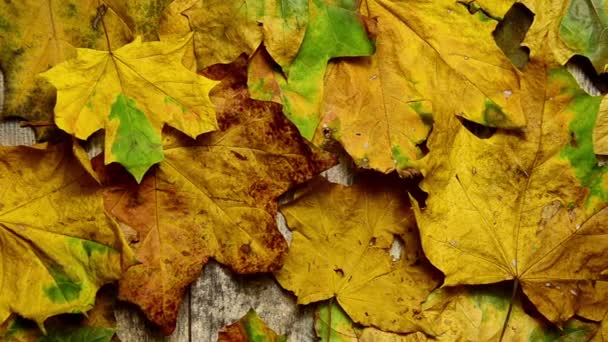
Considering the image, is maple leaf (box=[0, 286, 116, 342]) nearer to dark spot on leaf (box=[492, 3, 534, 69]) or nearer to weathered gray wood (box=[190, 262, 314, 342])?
weathered gray wood (box=[190, 262, 314, 342])

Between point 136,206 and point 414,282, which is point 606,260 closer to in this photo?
point 414,282

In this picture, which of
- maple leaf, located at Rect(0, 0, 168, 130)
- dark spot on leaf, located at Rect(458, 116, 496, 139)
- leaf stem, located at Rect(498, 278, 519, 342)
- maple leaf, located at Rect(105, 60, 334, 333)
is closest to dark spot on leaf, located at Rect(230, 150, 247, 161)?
maple leaf, located at Rect(105, 60, 334, 333)

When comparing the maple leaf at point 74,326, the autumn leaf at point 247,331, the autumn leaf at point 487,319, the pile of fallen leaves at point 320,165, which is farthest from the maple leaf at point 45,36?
the autumn leaf at point 487,319

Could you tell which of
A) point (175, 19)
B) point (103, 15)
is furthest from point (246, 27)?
point (103, 15)

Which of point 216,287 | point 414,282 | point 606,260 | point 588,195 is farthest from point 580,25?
point 216,287

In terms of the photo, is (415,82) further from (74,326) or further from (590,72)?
(74,326)

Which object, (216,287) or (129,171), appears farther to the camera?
(216,287)

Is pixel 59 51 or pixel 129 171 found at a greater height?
pixel 59 51
